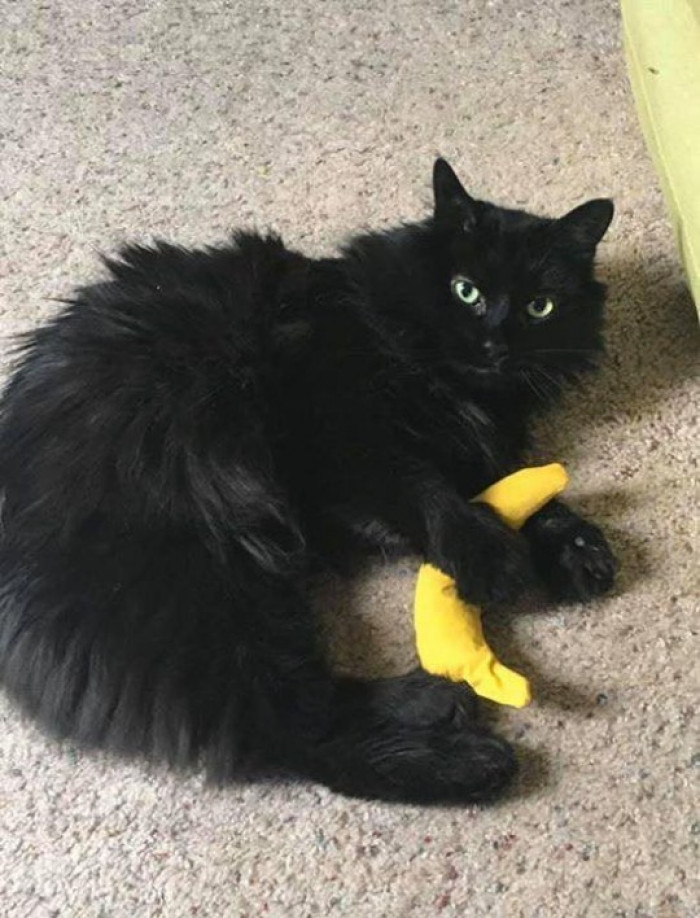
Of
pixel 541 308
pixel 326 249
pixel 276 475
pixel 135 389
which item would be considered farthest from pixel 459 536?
pixel 326 249

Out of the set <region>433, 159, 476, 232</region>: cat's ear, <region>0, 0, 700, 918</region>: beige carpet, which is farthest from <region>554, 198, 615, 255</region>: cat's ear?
<region>0, 0, 700, 918</region>: beige carpet

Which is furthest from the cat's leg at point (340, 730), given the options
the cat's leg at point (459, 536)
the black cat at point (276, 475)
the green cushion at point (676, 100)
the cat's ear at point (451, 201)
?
the green cushion at point (676, 100)

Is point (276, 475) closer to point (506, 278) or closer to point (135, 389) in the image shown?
point (135, 389)

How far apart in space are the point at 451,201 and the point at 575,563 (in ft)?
1.75

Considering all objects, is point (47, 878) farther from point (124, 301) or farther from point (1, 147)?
point (1, 147)

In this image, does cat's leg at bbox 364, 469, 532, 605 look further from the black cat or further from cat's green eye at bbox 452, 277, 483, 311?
cat's green eye at bbox 452, 277, 483, 311

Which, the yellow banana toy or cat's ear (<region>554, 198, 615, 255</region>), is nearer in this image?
the yellow banana toy

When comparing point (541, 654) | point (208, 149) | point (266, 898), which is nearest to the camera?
point (266, 898)

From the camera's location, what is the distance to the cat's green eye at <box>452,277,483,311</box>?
152cm

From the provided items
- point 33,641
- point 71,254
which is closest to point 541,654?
point 33,641

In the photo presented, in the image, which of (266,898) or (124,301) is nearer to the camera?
(266,898)

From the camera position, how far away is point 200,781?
4.52 feet

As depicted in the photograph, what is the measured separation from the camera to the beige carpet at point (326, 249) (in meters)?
1.32

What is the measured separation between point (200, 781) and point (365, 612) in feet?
1.07
